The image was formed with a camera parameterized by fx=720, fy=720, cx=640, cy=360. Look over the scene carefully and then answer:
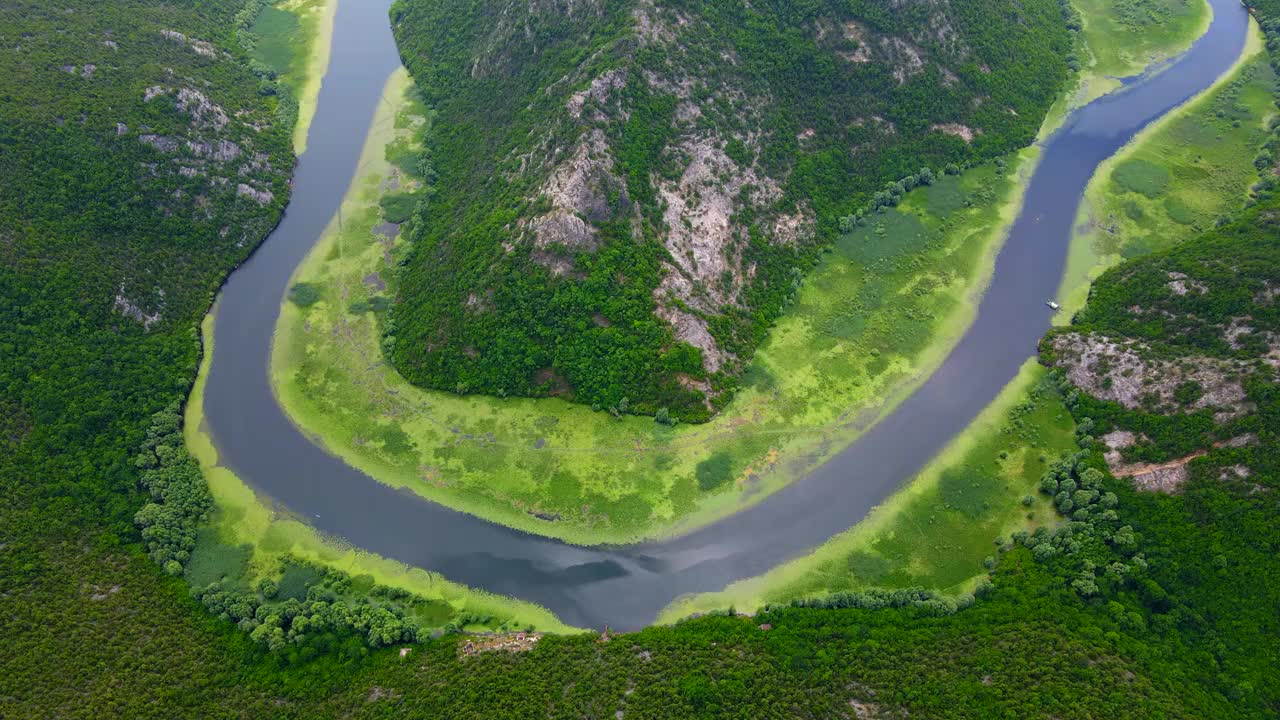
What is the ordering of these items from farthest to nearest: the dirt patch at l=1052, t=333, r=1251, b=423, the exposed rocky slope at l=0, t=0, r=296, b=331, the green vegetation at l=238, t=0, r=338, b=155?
the green vegetation at l=238, t=0, r=338, b=155 → the exposed rocky slope at l=0, t=0, r=296, b=331 → the dirt patch at l=1052, t=333, r=1251, b=423

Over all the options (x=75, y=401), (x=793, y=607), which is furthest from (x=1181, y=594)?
(x=75, y=401)

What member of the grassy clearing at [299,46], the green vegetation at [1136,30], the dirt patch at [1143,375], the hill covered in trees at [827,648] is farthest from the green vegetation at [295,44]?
the green vegetation at [1136,30]

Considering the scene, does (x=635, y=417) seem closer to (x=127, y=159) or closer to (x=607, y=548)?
(x=607, y=548)

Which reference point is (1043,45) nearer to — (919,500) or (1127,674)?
(919,500)

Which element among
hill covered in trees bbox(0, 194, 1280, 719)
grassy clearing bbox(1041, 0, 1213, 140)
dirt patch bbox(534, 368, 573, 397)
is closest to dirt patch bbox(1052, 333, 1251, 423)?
hill covered in trees bbox(0, 194, 1280, 719)

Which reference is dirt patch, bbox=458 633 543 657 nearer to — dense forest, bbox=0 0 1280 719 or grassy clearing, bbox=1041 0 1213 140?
dense forest, bbox=0 0 1280 719

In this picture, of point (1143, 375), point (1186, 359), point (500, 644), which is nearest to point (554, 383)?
point (500, 644)

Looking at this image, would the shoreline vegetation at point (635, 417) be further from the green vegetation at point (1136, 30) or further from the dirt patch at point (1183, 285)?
the green vegetation at point (1136, 30)
